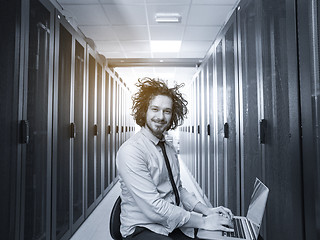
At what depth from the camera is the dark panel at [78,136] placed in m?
2.41

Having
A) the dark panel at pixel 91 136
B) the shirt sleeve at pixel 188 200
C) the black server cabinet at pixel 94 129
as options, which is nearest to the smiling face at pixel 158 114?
the shirt sleeve at pixel 188 200

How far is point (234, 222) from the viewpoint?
1.13m

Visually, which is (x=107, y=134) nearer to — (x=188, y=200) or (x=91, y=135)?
(x=91, y=135)

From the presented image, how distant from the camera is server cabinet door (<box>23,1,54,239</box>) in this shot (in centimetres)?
152

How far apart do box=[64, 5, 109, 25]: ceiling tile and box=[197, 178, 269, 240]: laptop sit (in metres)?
3.04

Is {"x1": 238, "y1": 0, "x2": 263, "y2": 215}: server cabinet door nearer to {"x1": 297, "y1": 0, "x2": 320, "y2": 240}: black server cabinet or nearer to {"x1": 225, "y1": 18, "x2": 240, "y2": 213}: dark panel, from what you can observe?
{"x1": 225, "y1": 18, "x2": 240, "y2": 213}: dark panel

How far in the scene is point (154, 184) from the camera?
121 cm

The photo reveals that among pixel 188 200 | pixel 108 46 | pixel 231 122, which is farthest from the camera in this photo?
pixel 108 46

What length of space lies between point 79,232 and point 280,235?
1.95 metres

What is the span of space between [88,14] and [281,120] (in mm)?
3130

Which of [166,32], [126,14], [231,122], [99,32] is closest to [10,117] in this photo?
[231,122]

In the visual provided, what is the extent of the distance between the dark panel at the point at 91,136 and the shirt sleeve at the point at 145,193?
1.87 m

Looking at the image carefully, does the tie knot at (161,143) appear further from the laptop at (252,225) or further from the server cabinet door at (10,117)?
the server cabinet door at (10,117)

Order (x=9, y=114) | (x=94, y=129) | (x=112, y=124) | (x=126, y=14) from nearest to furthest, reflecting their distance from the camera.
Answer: (x=9, y=114) → (x=94, y=129) → (x=126, y=14) → (x=112, y=124)
